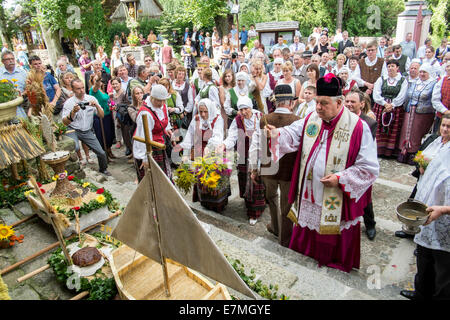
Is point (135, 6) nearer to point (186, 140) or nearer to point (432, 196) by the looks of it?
point (186, 140)

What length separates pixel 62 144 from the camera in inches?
229

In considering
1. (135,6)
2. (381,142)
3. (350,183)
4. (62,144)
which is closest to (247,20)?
(135,6)

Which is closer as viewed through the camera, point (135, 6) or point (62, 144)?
point (62, 144)

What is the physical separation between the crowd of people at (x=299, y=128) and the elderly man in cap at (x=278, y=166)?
0.01 metres

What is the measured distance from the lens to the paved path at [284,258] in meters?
3.20

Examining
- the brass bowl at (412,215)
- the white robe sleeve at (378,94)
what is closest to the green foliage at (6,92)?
the brass bowl at (412,215)

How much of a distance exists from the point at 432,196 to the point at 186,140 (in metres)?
4.08

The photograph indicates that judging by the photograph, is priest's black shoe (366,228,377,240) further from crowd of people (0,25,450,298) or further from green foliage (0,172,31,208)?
green foliage (0,172,31,208)

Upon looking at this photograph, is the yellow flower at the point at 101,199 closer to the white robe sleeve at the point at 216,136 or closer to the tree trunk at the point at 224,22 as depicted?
the white robe sleeve at the point at 216,136

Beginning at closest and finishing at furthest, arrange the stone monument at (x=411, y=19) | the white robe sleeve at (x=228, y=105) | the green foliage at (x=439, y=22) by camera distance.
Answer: the white robe sleeve at (x=228, y=105), the stone monument at (x=411, y=19), the green foliage at (x=439, y=22)

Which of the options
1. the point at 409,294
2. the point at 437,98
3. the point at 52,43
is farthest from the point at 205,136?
the point at 52,43

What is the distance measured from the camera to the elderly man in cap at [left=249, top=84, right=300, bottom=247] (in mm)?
4352

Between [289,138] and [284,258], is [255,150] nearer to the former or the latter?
[289,138]

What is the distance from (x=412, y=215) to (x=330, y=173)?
35.8 inches
